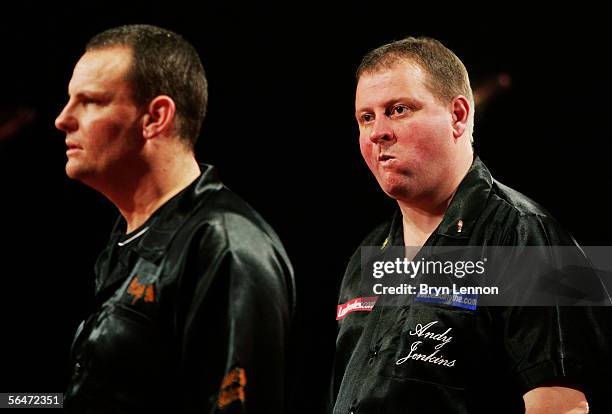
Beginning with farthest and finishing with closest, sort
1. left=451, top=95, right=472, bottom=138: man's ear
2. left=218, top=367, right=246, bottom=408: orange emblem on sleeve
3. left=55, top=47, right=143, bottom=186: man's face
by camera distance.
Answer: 1. left=451, top=95, right=472, bottom=138: man's ear
2. left=55, top=47, right=143, bottom=186: man's face
3. left=218, top=367, right=246, bottom=408: orange emblem on sleeve

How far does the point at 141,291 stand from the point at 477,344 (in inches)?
31.6

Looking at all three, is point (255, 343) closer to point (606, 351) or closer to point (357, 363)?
point (357, 363)

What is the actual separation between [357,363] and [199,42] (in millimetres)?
1652

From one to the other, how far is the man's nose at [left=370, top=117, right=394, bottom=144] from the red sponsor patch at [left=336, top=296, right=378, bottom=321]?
0.43m

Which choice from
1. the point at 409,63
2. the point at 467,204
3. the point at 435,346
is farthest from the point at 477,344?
the point at 409,63

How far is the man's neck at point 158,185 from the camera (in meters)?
2.17

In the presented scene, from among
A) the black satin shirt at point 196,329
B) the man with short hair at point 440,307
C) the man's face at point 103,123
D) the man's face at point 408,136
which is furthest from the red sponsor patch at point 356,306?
the man's face at point 103,123

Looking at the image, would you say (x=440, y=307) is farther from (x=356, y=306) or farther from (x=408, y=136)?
(x=408, y=136)

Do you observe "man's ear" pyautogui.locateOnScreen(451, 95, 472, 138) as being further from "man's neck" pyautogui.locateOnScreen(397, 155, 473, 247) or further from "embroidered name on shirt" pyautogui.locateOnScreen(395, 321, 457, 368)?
"embroidered name on shirt" pyautogui.locateOnScreen(395, 321, 457, 368)

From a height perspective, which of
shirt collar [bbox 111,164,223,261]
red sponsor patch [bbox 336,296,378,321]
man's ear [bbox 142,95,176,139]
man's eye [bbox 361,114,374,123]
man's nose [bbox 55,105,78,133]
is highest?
man's eye [bbox 361,114,374,123]

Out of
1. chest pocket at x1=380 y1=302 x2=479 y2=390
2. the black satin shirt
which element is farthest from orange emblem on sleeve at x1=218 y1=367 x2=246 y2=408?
chest pocket at x1=380 y1=302 x2=479 y2=390

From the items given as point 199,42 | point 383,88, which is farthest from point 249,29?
point 383,88

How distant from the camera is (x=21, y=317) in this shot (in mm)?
3266

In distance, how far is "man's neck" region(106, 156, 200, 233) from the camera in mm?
2168
